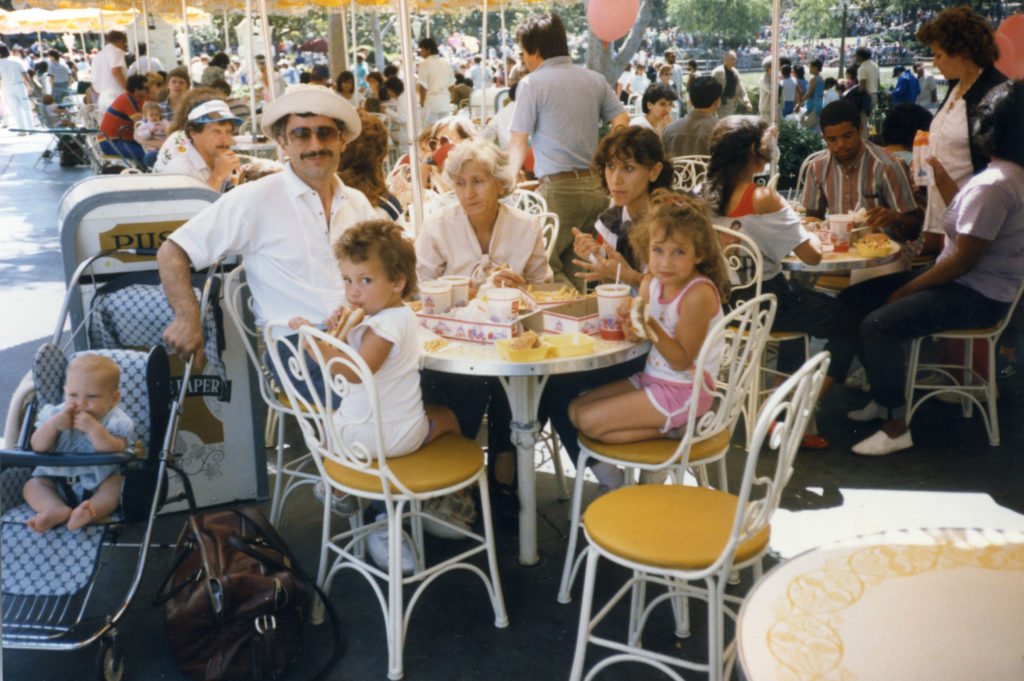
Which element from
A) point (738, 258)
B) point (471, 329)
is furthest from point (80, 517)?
point (738, 258)

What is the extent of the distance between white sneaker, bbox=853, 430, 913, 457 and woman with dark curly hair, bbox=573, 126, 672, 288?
4.69ft

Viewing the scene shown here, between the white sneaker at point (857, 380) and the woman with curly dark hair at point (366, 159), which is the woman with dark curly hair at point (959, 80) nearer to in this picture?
the white sneaker at point (857, 380)

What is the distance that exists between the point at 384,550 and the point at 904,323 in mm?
2514

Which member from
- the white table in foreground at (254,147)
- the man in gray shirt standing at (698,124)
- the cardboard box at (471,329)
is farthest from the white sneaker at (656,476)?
the white table in foreground at (254,147)

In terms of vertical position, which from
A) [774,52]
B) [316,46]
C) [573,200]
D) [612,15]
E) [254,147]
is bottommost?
[573,200]

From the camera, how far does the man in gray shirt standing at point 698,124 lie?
21.1 feet

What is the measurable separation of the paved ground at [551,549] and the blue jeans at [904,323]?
30cm

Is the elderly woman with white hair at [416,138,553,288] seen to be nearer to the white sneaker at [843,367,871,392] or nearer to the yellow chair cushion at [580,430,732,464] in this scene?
the yellow chair cushion at [580,430,732,464]

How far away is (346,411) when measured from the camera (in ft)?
8.68

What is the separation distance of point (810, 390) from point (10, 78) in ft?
61.5

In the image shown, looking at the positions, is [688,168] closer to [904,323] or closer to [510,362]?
[904,323]

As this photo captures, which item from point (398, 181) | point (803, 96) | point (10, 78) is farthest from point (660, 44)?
point (398, 181)

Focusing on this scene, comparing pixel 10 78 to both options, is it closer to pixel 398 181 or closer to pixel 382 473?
pixel 398 181

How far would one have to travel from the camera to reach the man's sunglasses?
3.18 m
